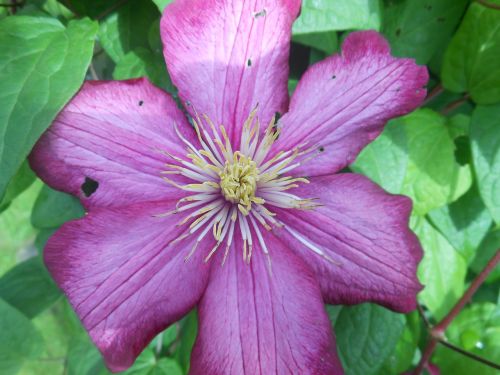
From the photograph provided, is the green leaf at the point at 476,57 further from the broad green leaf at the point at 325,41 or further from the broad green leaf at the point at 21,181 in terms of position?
the broad green leaf at the point at 21,181

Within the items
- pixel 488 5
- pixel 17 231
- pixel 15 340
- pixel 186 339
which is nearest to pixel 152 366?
pixel 186 339

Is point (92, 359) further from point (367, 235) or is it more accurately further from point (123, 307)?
point (367, 235)

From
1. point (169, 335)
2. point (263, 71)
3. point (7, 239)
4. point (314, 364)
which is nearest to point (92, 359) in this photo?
point (169, 335)

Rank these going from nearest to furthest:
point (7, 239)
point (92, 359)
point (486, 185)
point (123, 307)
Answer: point (123, 307)
point (486, 185)
point (92, 359)
point (7, 239)

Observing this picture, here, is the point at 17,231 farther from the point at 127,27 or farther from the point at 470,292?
the point at 470,292

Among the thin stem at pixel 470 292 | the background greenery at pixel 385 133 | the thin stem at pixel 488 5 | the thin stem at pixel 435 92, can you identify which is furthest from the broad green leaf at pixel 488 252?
the thin stem at pixel 488 5

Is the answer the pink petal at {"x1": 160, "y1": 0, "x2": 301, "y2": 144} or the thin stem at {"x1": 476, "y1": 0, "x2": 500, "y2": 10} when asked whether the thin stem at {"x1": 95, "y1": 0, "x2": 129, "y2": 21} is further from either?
the thin stem at {"x1": 476, "y1": 0, "x2": 500, "y2": 10}

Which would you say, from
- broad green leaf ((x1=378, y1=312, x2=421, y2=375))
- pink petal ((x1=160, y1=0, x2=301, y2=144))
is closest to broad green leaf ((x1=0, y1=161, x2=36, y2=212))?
pink petal ((x1=160, y1=0, x2=301, y2=144))
